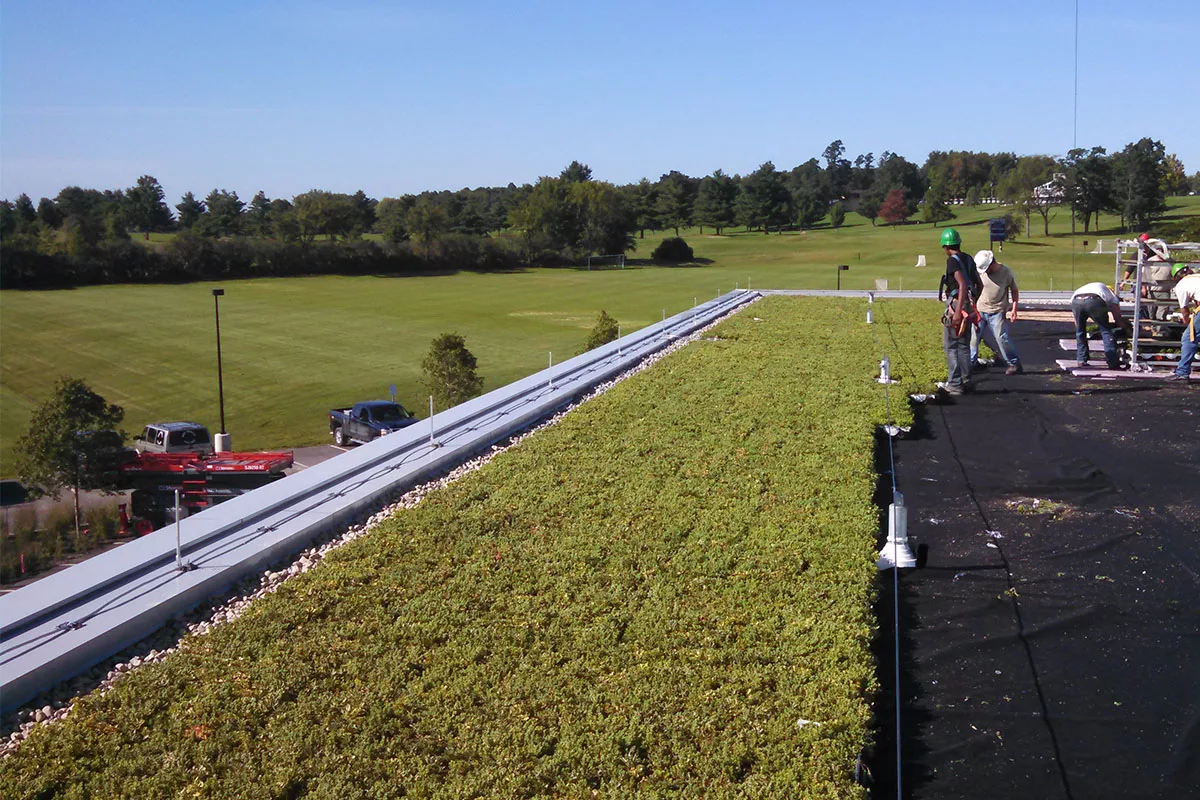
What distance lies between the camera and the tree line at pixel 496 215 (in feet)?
232

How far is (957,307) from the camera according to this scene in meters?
10.7

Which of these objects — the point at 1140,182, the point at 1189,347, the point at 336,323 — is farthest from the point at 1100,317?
the point at 336,323

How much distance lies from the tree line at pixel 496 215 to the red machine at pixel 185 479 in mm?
44887

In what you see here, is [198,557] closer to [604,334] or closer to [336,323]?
[604,334]

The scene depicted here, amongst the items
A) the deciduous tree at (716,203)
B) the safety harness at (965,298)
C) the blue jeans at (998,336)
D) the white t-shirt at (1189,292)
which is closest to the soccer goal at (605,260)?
the deciduous tree at (716,203)

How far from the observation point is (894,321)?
20859 mm

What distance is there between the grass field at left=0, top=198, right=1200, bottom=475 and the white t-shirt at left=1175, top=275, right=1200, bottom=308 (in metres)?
26.6

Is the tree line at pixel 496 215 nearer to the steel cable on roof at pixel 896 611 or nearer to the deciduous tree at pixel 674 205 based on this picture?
the deciduous tree at pixel 674 205

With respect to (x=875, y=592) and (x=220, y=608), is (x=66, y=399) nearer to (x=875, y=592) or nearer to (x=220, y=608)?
(x=220, y=608)

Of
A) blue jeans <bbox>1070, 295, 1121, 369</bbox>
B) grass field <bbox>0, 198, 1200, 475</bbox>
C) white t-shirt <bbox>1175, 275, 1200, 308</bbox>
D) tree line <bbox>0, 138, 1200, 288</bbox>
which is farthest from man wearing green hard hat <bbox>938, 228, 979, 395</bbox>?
tree line <bbox>0, 138, 1200, 288</bbox>

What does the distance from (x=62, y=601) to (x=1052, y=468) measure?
7.13 meters

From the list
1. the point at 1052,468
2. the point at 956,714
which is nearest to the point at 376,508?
the point at 956,714

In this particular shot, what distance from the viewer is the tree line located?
70625mm

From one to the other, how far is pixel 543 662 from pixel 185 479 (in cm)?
1716
